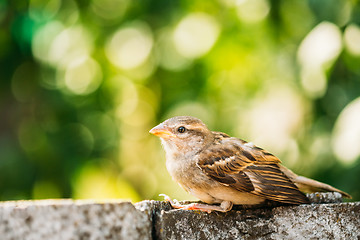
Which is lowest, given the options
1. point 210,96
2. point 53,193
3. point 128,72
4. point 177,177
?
point 53,193

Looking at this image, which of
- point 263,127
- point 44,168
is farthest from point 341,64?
point 44,168

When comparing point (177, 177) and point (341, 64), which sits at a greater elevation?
point (341, 64)

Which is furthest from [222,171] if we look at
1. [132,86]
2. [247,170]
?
[132,86]

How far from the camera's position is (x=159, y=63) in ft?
20.4

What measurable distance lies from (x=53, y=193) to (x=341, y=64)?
364 cm

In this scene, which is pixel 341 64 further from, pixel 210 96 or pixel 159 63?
pixel 159 63

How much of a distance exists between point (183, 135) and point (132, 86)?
3735mm

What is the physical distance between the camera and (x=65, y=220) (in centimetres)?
164

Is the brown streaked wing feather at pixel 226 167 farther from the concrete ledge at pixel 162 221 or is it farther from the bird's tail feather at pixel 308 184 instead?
the bird's tail feather at pixel 308 184

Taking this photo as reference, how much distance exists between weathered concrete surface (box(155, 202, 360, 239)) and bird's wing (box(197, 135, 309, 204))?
0.17 meters

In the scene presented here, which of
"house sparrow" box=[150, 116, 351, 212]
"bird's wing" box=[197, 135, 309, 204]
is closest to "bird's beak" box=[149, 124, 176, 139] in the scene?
"house sparrow" box=[150, 116, 351, 212]

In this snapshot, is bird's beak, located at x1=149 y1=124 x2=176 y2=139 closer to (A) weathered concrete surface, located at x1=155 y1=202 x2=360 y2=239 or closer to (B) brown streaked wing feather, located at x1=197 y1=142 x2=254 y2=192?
(B) brown streaked wing feather, located at x1=197 y1=142 x2=254 y2=192

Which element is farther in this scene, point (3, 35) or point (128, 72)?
point (128, 72)

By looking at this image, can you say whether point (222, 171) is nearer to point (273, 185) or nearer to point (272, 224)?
point (273, 185)
